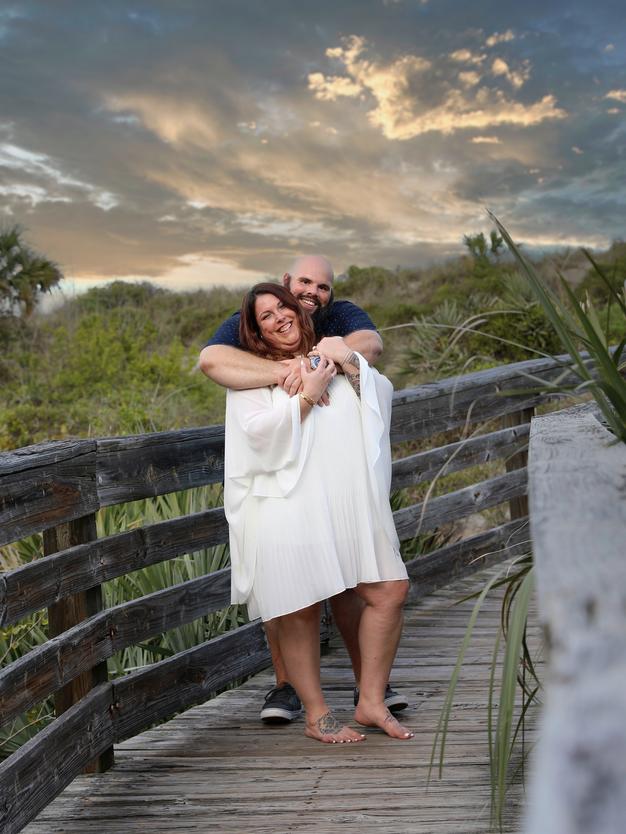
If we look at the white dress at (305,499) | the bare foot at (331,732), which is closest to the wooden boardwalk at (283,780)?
the bare foot at (331,732)

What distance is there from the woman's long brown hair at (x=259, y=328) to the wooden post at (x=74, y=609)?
0.86 metres

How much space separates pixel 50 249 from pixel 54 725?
63.4ft

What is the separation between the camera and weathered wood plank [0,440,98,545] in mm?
3045

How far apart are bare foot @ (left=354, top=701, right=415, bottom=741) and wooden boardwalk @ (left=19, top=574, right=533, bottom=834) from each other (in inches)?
1.7

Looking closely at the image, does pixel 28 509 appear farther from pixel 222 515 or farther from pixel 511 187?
pixel 511 187

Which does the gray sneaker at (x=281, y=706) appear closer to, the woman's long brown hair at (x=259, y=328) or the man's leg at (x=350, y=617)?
the man's leg at (x=350, y=617)

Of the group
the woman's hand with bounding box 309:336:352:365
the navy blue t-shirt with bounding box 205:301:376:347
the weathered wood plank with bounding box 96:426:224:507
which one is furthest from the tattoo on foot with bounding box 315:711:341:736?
the navy blue t-shirt with bounding box 205:301:376:347

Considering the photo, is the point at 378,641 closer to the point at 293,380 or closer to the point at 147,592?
the point at 293,380

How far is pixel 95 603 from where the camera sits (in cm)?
358

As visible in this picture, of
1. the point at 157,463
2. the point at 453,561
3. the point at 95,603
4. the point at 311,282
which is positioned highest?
the point at 311,282

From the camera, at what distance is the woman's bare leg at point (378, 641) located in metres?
3.79

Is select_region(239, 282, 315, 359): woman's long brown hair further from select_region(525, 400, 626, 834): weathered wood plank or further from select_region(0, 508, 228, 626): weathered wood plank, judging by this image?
select_region(525, 400, 626, 834): weathered wood plank

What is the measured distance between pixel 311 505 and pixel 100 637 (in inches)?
33.3

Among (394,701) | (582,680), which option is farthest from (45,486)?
(582,680)
